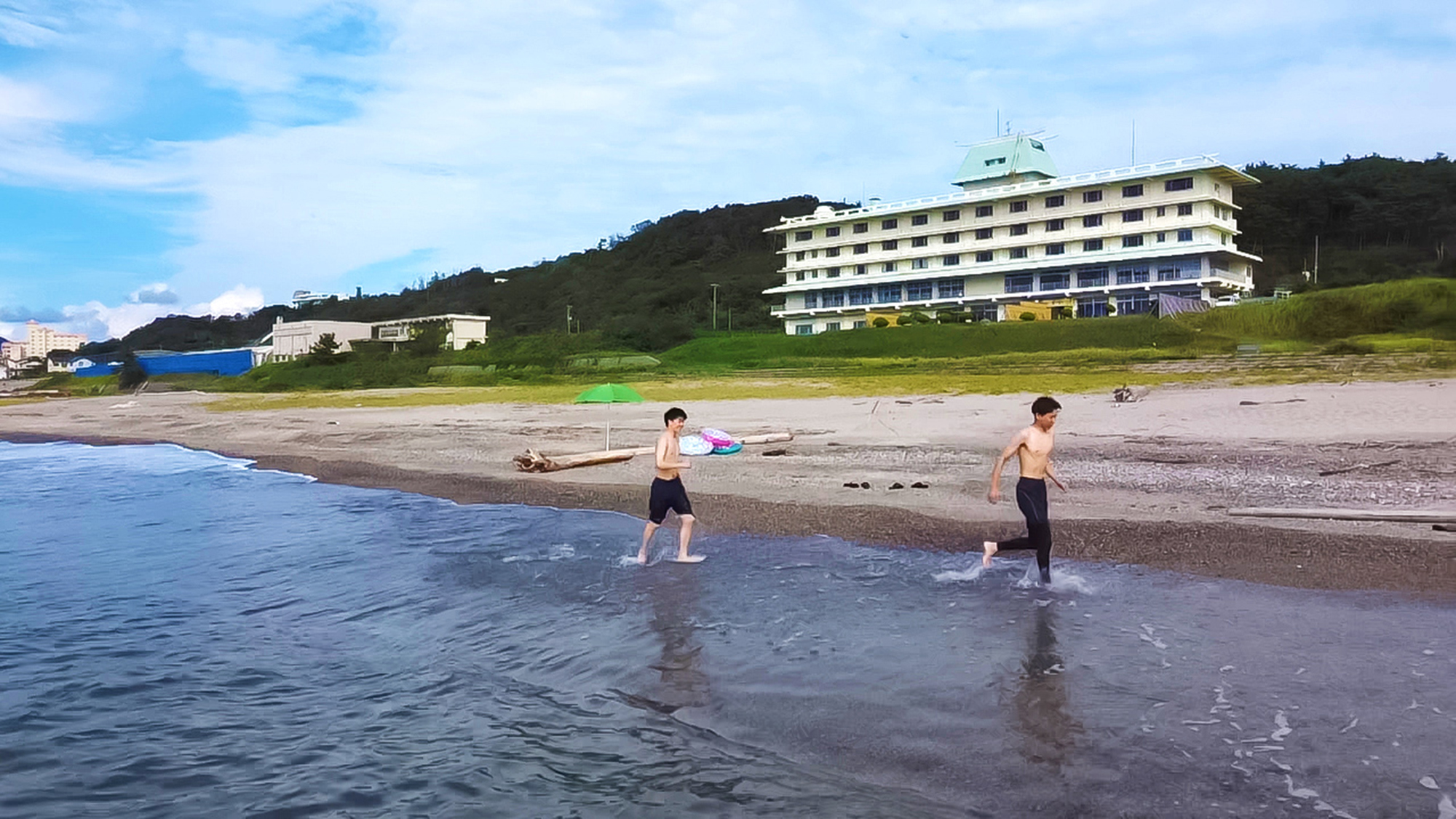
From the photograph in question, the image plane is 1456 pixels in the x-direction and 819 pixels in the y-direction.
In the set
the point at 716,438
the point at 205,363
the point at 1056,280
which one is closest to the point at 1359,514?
the point at 716,438

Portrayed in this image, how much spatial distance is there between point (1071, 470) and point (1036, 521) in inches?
246

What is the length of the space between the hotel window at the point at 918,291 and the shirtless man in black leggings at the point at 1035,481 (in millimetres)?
66747

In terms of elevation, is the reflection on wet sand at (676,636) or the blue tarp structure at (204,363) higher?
the blue tarp structure at (204,363)

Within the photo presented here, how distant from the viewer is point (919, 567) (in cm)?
1016

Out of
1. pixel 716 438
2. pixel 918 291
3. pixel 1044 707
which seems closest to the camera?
pixel 1044 707

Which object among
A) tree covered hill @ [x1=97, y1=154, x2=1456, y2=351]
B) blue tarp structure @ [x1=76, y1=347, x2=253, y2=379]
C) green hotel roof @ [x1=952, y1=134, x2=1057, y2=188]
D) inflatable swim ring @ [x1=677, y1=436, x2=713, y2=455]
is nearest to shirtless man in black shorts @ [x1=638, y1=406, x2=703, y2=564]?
inflatable swim ring @ [x1=677, y1=436, x2=713, y2=455]

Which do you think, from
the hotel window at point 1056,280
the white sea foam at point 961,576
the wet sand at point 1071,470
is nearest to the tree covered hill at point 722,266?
the hotel window at point 1056,280

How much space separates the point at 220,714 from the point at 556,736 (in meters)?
2.58

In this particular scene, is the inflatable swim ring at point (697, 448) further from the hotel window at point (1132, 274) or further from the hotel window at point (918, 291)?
the hotel window at point (918, 291)

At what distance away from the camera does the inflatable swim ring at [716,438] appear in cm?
1894

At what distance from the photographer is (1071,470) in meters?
14.8

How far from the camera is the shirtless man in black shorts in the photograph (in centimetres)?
1069

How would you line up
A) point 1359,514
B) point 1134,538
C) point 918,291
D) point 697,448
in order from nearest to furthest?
point 1359,514 < point 1134,538 < point 697,448 < point 918,291

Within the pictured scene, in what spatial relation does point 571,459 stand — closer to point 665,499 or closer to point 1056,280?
point 665,499
